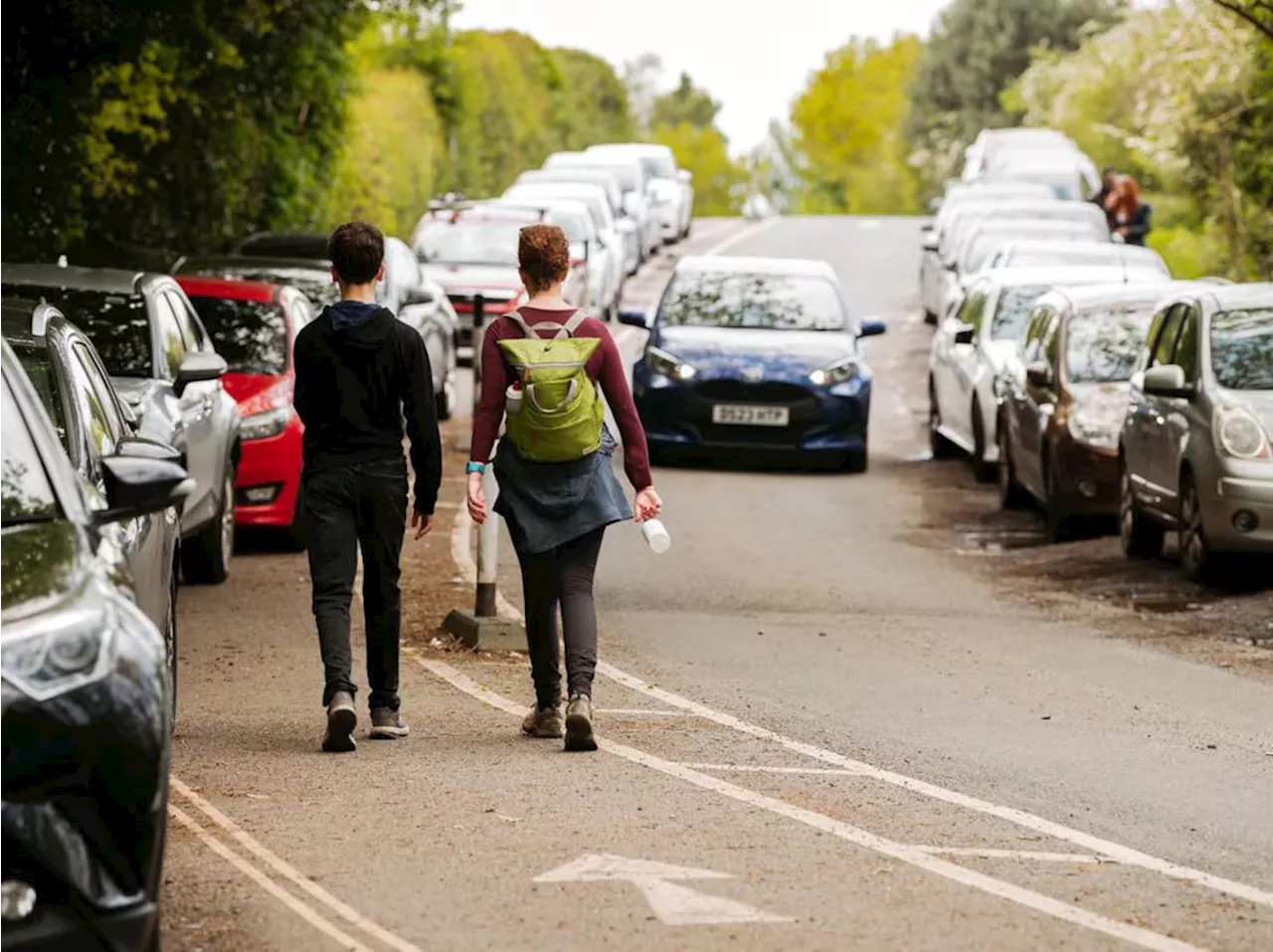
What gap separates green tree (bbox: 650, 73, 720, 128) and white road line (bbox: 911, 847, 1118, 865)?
174m

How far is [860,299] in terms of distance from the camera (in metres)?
44.9

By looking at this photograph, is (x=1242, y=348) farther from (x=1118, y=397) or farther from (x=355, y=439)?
(x=355, y=439)

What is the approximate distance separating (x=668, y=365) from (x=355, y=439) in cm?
1367

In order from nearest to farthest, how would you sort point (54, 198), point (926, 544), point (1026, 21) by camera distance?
point (926, 544) < point (54, 198) < point (1026, 21)

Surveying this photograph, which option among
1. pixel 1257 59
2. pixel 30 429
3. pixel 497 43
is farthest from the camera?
pixel 497 43

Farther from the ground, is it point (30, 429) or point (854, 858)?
point (30, 429)

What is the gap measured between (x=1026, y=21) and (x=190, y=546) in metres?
81.3

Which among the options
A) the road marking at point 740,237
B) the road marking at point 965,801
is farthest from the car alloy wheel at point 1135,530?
the road marking at point 740,237

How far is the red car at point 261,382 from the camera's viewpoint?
17.2 m

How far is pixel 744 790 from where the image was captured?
921cm

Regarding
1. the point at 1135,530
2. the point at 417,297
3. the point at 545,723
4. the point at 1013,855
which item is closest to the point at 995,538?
the point at 1135,530

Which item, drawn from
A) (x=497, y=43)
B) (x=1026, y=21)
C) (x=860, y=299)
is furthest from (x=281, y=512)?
(x=1026, y=21)

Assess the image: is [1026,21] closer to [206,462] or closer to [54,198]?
[54,198]

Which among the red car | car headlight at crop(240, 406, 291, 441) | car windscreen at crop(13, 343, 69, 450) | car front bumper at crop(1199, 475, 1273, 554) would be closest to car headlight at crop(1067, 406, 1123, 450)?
Result: car front bumper at crop(1199, 475, 1273, 554)
